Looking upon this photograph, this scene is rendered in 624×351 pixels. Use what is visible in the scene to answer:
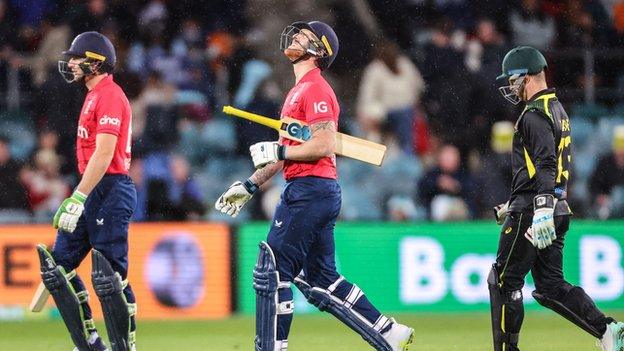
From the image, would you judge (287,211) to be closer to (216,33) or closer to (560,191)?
(560,191)

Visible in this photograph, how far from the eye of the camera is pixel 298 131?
29.4 feet

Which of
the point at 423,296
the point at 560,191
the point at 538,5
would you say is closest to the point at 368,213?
the point at 423,296

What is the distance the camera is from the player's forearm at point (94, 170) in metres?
9.27

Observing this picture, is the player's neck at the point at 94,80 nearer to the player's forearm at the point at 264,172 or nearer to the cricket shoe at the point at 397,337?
the player's forearm at the point at 264,172

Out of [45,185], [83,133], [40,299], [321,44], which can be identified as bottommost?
[40,299]

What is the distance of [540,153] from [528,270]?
85 centimetres

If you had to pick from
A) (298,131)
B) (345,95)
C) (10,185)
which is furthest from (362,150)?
(345,95)

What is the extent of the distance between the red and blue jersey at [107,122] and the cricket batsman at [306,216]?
2.89 ft

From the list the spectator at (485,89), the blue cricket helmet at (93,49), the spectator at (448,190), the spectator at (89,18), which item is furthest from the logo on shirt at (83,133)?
the spectator at (485,89)

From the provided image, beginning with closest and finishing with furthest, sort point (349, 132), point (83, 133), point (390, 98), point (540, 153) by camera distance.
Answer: point (540, 153) → point (83, 133) → point (390, 98) → point (349, 132)

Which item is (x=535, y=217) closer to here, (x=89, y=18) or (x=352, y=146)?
(x=352, y=146)

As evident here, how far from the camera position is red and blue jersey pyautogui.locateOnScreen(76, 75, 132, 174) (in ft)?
31.1

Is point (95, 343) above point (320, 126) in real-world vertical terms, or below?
below

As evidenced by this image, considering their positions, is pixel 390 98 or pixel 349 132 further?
pixel 349 132
